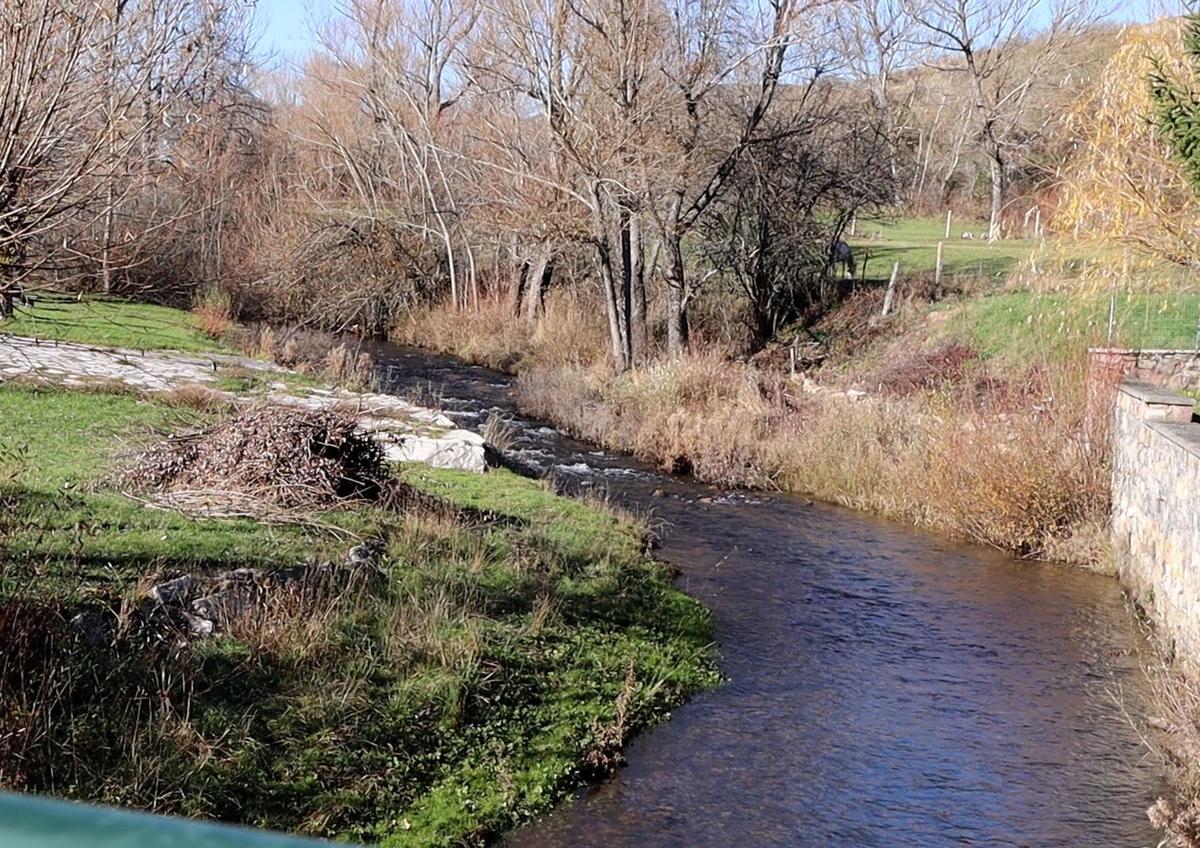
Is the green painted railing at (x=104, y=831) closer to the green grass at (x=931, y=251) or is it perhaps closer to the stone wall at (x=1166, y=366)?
the stone wall at (x=1166, y=366)

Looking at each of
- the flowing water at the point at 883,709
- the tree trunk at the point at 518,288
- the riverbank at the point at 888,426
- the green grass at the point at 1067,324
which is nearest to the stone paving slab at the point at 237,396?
the flowing water at the point at 883,709

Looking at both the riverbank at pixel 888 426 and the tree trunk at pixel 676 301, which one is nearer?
the riverbank at pixel 888 426

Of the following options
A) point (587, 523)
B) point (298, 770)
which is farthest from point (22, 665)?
point (587, 523)

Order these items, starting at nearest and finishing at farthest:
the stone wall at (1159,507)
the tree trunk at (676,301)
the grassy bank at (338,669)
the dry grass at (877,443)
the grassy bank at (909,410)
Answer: the grassy bank at (338,669) < the stone wall at (1159,507) < the dry grass at (877,443) < the grassy bank at (909,410) < the tree trunk at (676,301)

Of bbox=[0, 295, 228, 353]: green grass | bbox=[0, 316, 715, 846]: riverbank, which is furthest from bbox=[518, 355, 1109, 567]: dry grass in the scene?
bbox=[0, 295, 228, 353]: green grass

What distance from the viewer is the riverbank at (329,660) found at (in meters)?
6.36

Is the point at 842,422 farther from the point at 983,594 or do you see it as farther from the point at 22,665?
the point at 22,665

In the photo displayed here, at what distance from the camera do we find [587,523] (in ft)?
42.7

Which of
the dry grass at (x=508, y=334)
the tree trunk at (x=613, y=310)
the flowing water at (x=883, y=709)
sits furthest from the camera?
the dry grass at (x=508, y=334)

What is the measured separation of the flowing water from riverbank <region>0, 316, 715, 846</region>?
524 millimetres

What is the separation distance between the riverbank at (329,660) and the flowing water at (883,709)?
524mm

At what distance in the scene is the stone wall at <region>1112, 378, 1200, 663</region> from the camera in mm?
10484

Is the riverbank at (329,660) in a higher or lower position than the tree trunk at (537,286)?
lower

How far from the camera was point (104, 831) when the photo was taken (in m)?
0.83
